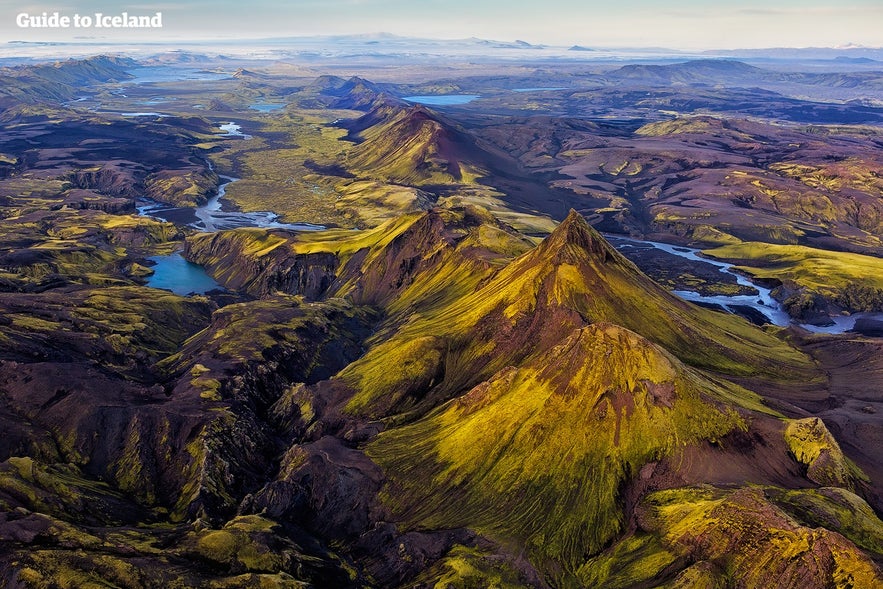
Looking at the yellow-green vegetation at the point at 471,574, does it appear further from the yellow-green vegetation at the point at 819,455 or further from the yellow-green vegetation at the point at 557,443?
the yellow-green vegetation at the point at 819,455

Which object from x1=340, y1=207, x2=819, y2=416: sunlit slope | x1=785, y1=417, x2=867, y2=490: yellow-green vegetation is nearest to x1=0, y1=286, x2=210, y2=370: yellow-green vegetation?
x1=340, y1=207, x2=819, y2=416: sunlit slope

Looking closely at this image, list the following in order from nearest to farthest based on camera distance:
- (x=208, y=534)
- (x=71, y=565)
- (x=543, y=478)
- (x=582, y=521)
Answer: (x=71, y=565) < (x=208, y=534) < (x=582, y=521) < (x=543, y=478)

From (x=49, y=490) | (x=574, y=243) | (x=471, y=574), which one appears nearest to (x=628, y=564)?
(x=471, y=574)

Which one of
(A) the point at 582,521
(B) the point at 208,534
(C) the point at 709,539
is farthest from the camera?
(A) the point at 582,521

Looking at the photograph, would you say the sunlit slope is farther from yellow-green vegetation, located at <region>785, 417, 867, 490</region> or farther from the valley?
yellow-green vegetation, located at <region>785, 417, 867, 490</region>

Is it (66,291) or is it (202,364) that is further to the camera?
(66,291)

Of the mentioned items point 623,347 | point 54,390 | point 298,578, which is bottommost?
point 298,578

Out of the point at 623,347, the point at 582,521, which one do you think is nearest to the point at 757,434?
the point at 623,347

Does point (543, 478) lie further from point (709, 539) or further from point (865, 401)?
point (865, 401)
